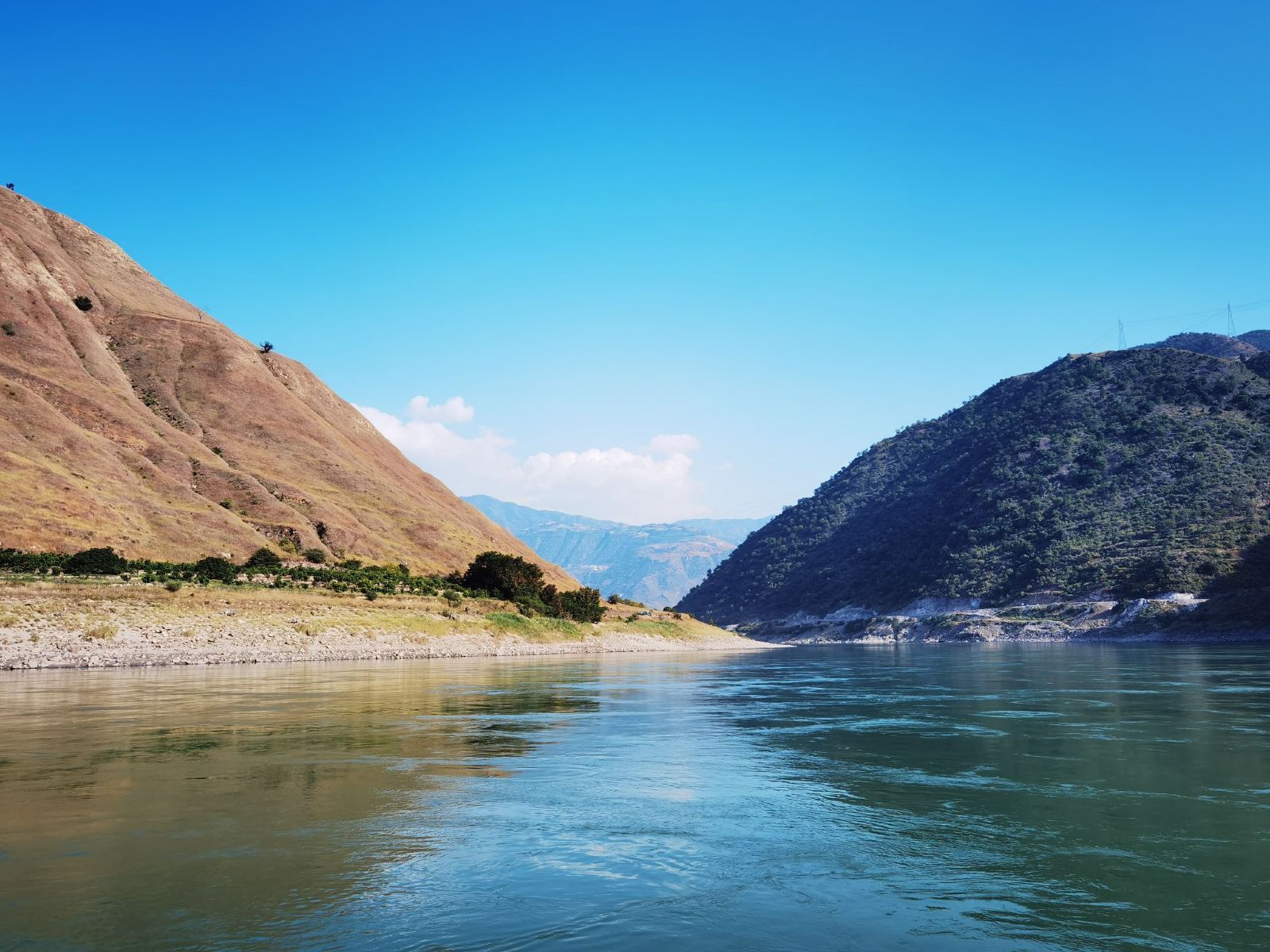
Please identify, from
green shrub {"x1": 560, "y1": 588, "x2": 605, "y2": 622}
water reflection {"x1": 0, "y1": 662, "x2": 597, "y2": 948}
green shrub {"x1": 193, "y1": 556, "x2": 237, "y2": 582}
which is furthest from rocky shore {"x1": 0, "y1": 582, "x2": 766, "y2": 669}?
water reflection {"x1": 0, "y1": 662, "x2": 597, "y2": 948}

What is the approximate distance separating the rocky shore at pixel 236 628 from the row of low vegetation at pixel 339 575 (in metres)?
2.74

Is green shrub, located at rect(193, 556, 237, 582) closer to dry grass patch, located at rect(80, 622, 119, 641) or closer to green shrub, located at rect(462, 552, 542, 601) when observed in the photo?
dry grass patch, located at rect(80, 622, 119, 641)

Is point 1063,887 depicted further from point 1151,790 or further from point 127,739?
point 127,739

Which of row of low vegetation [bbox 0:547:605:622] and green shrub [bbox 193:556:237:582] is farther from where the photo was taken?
green shrub [bbox 193:556:237:582]

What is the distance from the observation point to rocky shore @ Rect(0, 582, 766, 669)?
155 feet

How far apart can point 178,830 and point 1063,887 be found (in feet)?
39.8

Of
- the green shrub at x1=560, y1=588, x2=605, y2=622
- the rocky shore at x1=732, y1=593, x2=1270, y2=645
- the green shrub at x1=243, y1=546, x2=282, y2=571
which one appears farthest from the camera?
the rocky shore at x1=732, y1=593, x2=1270, y2=645

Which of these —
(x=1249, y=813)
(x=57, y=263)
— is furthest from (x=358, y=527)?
(x=1249, y=813)

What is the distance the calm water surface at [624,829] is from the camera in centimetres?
934

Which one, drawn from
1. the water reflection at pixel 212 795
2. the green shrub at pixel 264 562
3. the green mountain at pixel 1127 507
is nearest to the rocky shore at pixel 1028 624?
the green mountain at pixel 1127 507

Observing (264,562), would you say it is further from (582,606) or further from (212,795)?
(212,795)

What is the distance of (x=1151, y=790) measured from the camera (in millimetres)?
16703

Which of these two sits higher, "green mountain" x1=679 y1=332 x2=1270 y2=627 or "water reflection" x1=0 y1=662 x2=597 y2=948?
"green mountain" x1=679 y1=332 x2=1270 y2=627

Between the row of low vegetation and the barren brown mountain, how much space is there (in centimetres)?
691
